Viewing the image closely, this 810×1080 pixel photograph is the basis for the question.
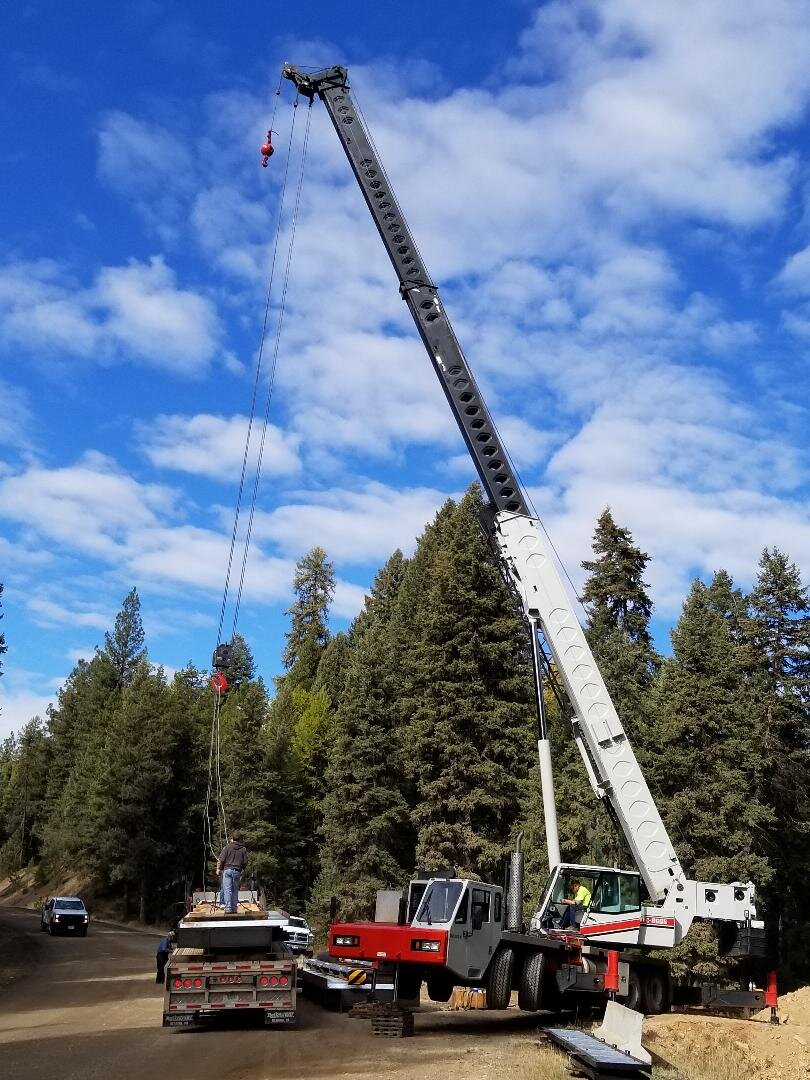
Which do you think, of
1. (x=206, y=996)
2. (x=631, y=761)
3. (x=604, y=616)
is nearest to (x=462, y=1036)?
(x=206, y=996)

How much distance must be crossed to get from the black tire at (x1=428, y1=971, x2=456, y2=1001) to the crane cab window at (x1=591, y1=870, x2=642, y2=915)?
10.6ft

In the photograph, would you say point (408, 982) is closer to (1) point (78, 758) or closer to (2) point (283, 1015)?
(2) point (283, 1015)

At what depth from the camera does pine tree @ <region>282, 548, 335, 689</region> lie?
96.6 m

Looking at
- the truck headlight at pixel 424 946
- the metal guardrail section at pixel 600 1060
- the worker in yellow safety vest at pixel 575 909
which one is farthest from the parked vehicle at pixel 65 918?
the metal guardrail section at pixel 600 1060

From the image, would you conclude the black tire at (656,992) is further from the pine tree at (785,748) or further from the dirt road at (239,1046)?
the pine tree at (785,748)

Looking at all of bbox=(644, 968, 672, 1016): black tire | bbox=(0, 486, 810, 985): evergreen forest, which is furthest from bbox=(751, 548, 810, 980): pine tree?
bbox=(644, 968, 672, 1016): black tire

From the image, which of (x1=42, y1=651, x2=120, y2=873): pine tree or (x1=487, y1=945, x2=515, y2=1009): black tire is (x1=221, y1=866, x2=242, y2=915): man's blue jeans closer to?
(x1=487, y1=945, x2=515, y2=1009): black tire

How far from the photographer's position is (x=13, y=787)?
102688 mm

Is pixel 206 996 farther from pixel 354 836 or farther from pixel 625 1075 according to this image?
pixel 354 836

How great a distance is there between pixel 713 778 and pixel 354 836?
1642 cm

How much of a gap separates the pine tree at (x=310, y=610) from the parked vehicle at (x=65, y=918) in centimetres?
4896

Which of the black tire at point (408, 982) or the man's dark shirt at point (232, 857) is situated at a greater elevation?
the man's dark shirt at point (232, 857)

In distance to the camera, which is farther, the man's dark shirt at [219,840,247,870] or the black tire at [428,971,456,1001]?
the black tire at [428,971,456,1001]

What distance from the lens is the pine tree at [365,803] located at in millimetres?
45938
